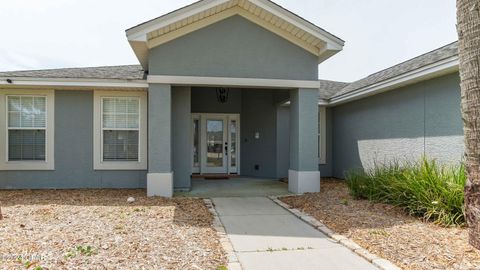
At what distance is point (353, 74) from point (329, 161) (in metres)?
13.4

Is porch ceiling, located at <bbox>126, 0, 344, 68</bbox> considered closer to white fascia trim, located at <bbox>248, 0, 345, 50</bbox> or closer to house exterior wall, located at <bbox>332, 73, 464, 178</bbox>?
white fascia trim, located at <bbox>248, 0, 345, 50</bbox>

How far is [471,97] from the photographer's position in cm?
421

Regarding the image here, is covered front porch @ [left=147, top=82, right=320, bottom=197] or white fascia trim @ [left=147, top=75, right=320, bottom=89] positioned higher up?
white fascia trim @ [left=147, top=75, right=320, bottom=89]

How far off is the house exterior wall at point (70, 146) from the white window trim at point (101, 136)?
6.0 inches

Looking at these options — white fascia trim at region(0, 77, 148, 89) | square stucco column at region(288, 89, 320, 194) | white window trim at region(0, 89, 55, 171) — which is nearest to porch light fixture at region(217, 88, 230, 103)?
white fascia trim at region(0, 77, 148, 89)

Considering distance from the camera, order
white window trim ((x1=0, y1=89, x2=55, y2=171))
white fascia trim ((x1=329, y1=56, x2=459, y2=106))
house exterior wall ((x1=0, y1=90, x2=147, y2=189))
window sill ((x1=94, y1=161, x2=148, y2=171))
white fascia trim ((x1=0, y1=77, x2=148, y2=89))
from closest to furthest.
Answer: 1. white fascia trim ((x1=329, y1=56, x2=459, y2=106))
2. white fascia trim ((x1=0, y1=77, x2=148, y2=89))
3. white window trim ((x1=0, y1=89, x2=55, y2=171))
4. house exterior wall ((x1=0, y1=90, x2=147, y2=189))
5. window sill ((x1=94, y1=161, x2=148, y2=171))

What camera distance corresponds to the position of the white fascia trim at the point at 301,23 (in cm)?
799

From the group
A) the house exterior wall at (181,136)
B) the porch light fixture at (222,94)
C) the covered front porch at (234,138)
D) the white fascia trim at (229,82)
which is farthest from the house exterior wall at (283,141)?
the house exterior wall at (181,136)

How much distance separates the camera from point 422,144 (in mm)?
8430

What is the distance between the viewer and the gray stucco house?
795 centimetres

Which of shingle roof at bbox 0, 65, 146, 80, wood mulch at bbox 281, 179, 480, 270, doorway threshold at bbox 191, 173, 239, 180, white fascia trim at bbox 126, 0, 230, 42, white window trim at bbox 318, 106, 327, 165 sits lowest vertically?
wood mulch at bbox 281, 179, 480, 270

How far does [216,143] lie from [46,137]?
632 centimetres

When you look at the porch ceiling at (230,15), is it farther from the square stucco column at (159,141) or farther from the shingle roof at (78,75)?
the square stucco column at (159,141)

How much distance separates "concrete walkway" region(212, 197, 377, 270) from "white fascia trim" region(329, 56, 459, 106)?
15.5 feet
